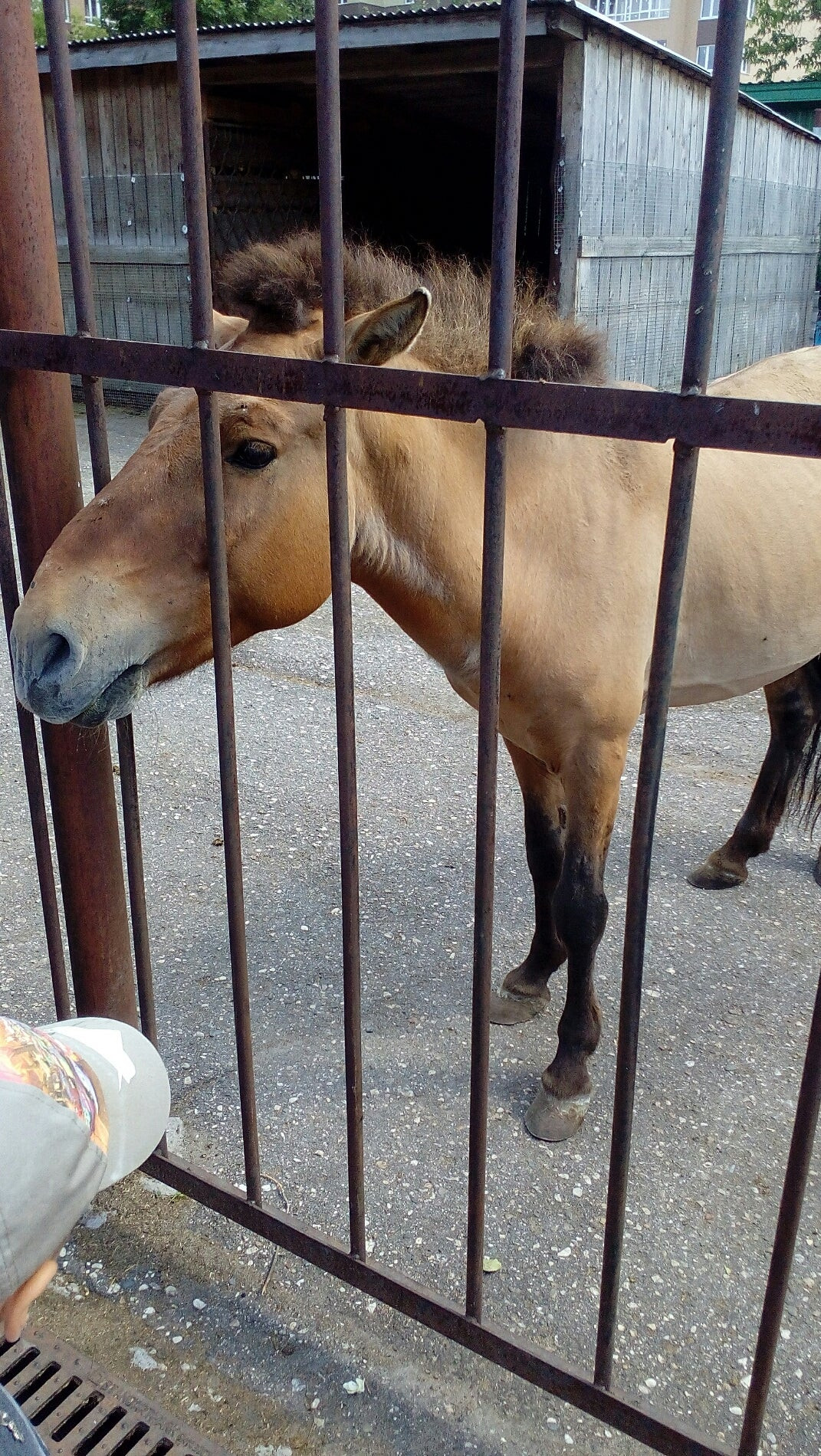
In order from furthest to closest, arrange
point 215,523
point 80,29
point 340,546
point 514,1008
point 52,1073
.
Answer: point 80,29
point 514,1008
point 215,523
point 340,546
point 52,1073

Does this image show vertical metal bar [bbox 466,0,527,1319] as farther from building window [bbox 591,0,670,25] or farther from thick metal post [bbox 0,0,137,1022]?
building window [bbox 591,0,670,25]

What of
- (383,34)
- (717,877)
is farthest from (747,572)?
(383,34)

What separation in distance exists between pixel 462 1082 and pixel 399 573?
1.34 metres

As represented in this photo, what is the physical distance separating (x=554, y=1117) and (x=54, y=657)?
5.34ft

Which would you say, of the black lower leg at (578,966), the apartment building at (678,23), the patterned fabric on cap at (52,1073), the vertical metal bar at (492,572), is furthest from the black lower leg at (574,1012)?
the apartment building at (678,23)

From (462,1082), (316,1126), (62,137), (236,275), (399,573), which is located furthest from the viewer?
(462,1082)

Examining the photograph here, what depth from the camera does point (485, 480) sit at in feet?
4.61

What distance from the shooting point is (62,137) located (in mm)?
1520

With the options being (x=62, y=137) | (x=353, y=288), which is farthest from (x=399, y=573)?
(x=62, y=137)

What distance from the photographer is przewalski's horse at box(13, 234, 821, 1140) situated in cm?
177

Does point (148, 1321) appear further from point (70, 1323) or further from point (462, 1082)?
point (462, 1082)

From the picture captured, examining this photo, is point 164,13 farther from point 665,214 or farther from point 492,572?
point 492,572

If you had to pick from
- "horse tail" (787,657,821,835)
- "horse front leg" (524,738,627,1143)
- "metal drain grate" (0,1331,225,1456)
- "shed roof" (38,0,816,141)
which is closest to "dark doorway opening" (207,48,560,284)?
"shed roof" (38,0,816,141)

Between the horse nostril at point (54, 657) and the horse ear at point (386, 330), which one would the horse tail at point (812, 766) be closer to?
the horse ear at point (386, 330)
